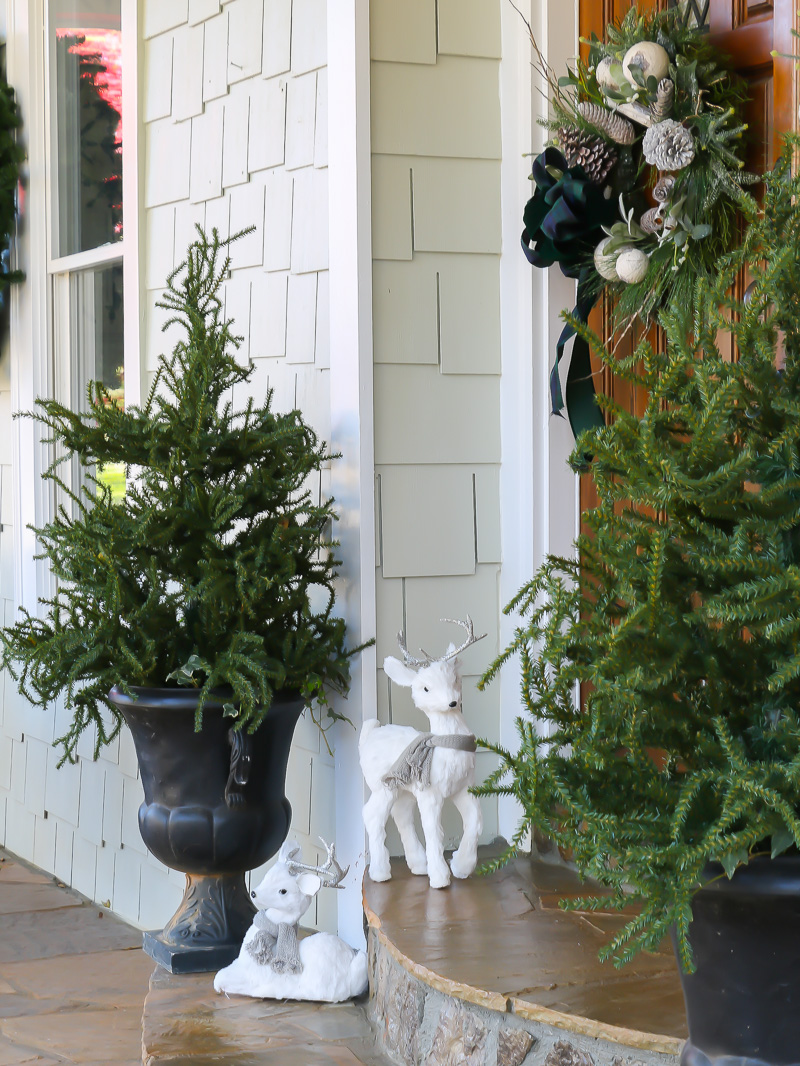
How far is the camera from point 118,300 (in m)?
3.90

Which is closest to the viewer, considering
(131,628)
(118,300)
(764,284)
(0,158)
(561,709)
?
(764,284)

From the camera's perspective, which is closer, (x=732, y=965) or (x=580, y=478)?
(x=732, y=965)

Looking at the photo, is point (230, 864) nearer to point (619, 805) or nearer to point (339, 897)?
point (339, 897)

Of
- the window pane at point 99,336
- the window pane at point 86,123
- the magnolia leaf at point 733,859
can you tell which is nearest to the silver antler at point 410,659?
the magnolia leaf at point 733,859

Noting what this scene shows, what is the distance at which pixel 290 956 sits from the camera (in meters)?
2.36

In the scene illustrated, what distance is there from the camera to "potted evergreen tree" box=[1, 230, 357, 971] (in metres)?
2.44

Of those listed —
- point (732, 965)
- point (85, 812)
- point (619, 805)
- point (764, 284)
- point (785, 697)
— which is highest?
point (764, 284)

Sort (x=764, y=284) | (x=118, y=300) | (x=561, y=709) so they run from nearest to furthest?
(x=764, y=284)
(x=561, y=709)
(x=118, y=300)

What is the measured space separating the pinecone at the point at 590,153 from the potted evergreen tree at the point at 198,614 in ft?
2.55

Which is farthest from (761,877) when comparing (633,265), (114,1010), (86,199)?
(86,199)

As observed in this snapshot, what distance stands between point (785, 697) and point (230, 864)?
1.56 metres

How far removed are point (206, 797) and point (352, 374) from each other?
0.95 metres

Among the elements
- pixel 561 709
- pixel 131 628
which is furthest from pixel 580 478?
pixel 561 709

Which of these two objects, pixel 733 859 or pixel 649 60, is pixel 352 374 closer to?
pixel 649 60
